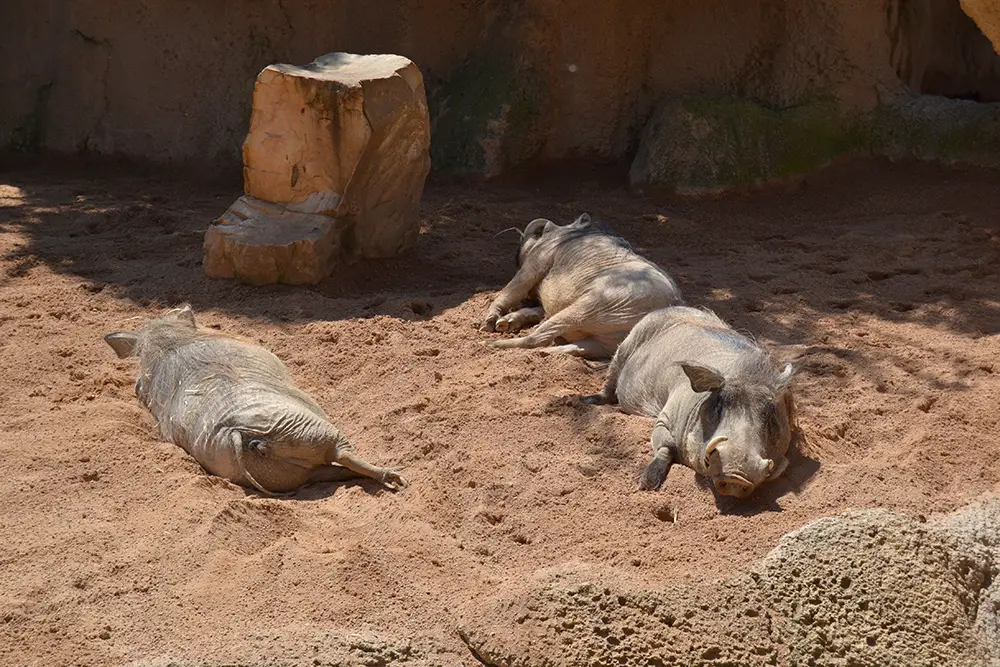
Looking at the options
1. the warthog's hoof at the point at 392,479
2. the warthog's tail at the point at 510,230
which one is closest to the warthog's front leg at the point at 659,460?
the warthog's hoof at the point at 392,479

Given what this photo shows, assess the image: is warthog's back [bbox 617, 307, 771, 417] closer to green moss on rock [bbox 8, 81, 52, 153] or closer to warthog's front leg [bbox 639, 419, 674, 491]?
warthog's front leg [bbox 639, 419, 674, 491]

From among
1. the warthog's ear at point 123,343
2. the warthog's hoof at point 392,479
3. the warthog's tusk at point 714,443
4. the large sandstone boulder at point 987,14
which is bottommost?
the warthog's hoof at point 392,479

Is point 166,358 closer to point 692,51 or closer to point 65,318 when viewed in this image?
point 65,318

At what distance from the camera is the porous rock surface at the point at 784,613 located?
3.64m

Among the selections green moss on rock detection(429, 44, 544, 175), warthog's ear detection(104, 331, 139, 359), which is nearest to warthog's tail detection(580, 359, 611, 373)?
warthog's ear detection(104, 331, 139, 359)

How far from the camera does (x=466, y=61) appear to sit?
30.1 feet

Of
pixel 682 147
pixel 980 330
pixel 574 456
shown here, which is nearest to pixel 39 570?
pixel 574 456

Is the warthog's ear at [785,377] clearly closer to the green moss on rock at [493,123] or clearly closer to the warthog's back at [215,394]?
the warthog's back at [215,394]

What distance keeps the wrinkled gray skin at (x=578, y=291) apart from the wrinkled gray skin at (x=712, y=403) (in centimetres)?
60

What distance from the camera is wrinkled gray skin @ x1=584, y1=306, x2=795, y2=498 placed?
4285 millimetres

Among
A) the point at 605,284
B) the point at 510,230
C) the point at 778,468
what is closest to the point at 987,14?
the point at 605,284

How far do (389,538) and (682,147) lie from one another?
16.1ft

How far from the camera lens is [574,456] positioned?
4.67 meters

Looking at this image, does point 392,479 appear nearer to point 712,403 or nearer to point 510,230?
point 712,403
